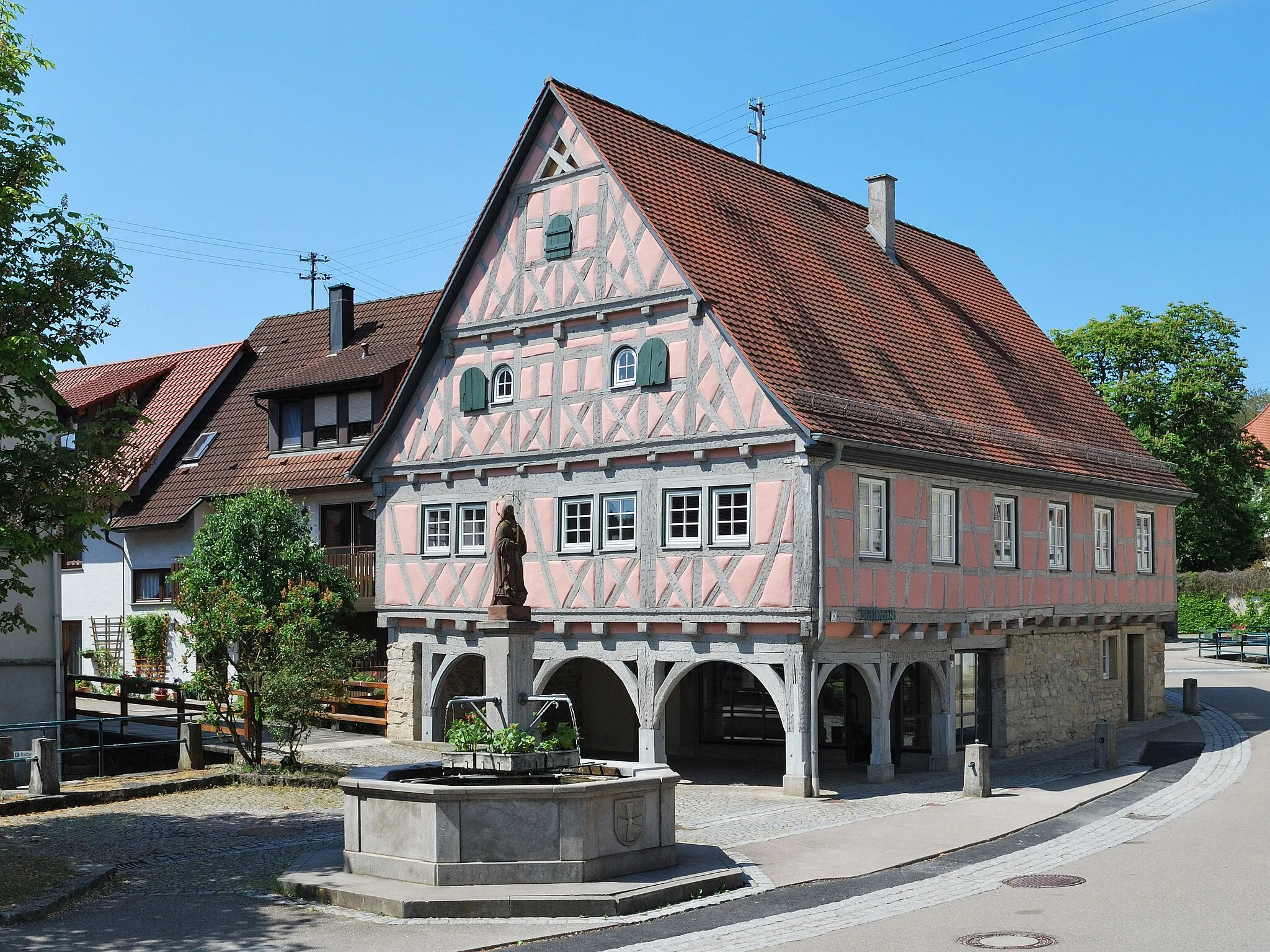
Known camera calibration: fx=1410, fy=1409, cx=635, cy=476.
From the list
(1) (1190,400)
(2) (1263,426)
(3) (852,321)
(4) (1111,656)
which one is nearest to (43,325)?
(3) (852,321)

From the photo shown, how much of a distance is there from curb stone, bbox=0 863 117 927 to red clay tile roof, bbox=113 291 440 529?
59.3 feet

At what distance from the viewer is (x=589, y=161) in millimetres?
23672

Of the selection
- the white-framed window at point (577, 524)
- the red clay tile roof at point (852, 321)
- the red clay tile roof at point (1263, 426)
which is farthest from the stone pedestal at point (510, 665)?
the red clay tile roof at point (1263, 426)

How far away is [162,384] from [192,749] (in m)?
19.8

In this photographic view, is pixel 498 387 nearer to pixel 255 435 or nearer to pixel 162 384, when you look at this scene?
pixel 255 435

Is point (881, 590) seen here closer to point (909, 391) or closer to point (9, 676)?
Result: point (909, 391)

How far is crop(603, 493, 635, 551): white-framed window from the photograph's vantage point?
75.1ft

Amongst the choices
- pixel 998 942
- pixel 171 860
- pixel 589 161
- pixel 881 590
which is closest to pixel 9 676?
pixel 171 860

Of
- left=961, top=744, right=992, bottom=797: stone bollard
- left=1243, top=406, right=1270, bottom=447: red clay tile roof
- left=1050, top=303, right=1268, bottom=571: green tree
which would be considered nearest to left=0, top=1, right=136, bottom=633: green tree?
left=961, top=744, right=992, bottom=797: stone bollard

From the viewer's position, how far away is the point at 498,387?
25.0m

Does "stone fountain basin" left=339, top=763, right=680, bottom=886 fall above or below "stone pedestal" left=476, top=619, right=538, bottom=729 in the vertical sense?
below

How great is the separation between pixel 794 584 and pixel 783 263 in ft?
22.2

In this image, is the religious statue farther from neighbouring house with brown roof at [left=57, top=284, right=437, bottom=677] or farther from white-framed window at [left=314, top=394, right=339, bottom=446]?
white-framed window at [left=314, top=394, right=339, bottom=446]

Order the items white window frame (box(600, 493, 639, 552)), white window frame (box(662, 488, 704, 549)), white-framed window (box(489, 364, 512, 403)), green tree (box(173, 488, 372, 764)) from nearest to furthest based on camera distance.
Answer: green tree (box(173, 488, 372, 764))
white window frame (box(662, 488, 704, 549))
white window frame (box(600, 493, 639, 552))
white-framed window (box(489, 364, 512, 403))
